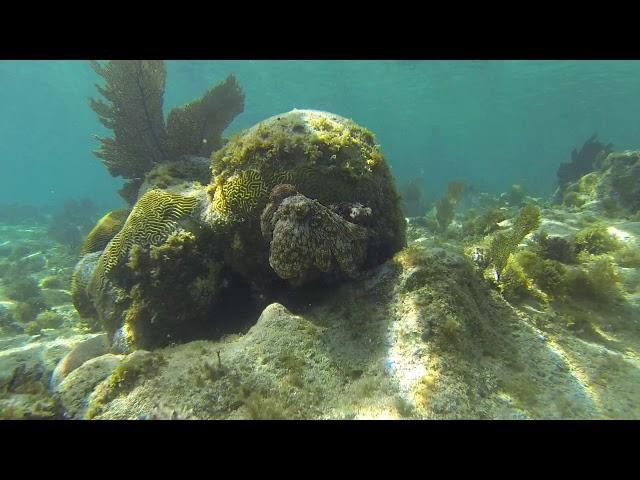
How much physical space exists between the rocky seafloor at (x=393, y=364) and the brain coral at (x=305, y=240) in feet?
1.57

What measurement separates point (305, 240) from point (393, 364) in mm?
1549

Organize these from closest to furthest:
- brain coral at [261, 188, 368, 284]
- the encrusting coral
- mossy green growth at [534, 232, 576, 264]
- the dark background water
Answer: brain coral at [261, 188, 368, 284] < mossy green growth at [534, 232, 576, 264] < the encrusting coral < the dark background water

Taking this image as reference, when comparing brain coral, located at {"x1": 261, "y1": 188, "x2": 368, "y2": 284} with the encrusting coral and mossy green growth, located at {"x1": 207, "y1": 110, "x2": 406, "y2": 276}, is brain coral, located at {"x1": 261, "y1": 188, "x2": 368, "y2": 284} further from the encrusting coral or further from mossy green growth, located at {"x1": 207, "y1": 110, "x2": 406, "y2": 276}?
the encrusting coral

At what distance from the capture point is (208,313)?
4738mm

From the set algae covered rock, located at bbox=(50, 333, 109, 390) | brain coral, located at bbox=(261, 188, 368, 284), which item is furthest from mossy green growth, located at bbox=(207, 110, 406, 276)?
algae covered rock, located at bbox=(50, 333, 109, 390)

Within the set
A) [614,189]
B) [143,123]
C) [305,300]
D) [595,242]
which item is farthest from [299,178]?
[614,189]

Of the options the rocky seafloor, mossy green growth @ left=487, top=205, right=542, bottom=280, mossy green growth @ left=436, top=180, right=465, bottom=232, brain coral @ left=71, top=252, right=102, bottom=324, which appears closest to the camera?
the rocky seafloor

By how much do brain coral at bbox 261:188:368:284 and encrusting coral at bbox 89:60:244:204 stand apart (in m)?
5.59

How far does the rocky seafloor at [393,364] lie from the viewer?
2854 millimetres

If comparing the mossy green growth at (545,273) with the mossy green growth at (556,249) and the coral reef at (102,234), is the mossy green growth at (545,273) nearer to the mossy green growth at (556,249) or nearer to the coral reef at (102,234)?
the mossy green growth at (556,249)

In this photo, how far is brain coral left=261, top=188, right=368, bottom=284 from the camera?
3.76 m

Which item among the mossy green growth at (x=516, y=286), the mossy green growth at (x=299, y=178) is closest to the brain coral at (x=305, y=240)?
the mossy green growth at (x=299, y=178)
